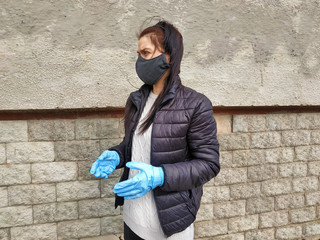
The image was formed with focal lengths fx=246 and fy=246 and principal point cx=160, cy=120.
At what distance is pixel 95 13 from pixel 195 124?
5.74 feet

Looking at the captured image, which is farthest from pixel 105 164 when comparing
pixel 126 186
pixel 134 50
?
pixel 134 50

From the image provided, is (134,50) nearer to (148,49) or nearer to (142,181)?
(148,49)

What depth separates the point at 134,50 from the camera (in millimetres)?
2648

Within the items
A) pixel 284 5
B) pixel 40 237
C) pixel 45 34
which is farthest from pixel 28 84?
pixel 284 5

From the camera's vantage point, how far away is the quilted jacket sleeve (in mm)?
1423

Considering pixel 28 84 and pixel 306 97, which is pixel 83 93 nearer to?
pixel 28 84

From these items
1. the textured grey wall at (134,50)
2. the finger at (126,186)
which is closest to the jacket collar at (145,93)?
the finger at (126,186)

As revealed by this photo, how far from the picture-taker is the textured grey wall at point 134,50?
2408 millimetres

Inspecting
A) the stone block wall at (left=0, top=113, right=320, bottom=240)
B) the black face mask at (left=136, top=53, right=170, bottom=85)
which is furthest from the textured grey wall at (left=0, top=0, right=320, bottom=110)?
the black face mask at (left=136, top=53, right=170, bottom=85)

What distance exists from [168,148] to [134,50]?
1.50 meters

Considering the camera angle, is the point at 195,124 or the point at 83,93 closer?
the point at 195,124

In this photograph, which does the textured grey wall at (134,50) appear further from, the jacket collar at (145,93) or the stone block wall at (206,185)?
the jacket collar at (145,93)

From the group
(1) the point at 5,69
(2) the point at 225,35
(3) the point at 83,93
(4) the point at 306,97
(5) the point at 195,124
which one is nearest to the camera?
(5) the point at 195,124

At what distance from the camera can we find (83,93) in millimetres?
2561
